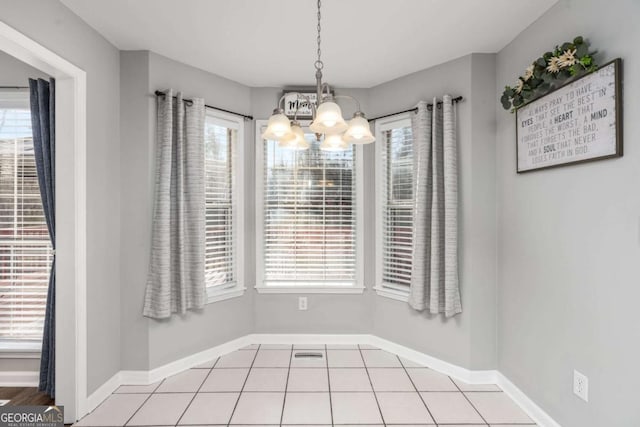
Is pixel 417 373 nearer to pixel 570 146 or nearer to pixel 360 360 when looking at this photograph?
pixel 360 360

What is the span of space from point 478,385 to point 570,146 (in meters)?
1.88

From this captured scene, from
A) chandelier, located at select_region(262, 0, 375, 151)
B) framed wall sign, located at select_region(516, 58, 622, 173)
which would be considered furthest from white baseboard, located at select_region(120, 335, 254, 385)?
framed wall sign, located at select_region(516, 58, 622, 173)

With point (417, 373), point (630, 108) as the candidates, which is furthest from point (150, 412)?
point (630, 108)

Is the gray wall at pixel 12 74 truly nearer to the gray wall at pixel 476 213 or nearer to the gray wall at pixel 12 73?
the gray wall at pixel 12 73

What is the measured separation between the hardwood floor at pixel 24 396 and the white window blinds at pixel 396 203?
282cm

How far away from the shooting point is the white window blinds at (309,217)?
3.44 metres

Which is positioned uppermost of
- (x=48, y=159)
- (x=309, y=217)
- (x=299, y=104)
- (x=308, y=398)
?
(x=299, y=104)

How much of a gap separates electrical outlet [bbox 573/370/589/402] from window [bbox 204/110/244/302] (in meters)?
2.63

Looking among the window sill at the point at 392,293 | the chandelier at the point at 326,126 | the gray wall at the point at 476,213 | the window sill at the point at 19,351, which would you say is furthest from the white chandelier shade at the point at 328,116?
the window sill at the point at 19,351

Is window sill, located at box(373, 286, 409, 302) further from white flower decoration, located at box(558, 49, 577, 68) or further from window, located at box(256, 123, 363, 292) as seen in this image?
white flower decoration, located at box(558, 49, 577, 68)

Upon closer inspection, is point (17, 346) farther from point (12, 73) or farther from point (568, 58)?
point (568, 58)

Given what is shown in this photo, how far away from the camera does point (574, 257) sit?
1.93m

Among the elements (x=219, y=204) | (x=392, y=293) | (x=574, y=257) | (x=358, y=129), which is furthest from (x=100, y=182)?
(x=574, y=257)

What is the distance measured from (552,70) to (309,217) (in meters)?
2.26
